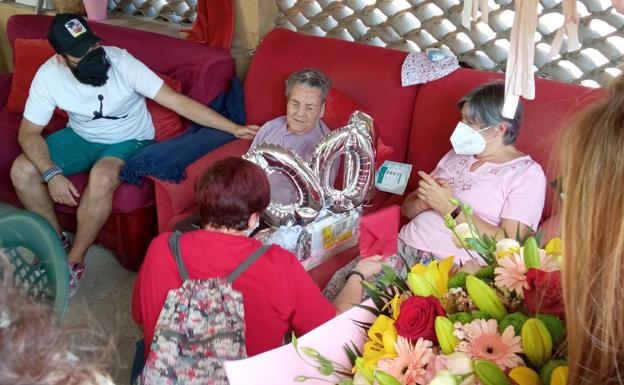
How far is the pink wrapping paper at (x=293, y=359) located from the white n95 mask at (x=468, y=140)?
1115 mm

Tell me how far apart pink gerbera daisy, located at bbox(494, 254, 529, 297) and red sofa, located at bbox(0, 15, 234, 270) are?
1.86 meters

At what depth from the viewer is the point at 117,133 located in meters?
2.55

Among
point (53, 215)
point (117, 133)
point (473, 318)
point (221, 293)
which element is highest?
point (473, 318)

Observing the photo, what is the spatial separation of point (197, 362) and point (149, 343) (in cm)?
21

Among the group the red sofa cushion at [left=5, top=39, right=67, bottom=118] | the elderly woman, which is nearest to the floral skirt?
the elderly woman

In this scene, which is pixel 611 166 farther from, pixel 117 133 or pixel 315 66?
pixel 117 133

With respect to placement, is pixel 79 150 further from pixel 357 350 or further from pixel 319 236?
pixel 357 350

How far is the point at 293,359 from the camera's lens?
0.75 meters

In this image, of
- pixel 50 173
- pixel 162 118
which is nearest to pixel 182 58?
pixel 162 118

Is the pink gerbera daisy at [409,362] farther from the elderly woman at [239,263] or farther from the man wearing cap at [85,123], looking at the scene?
the man wearing cap at [85,123]

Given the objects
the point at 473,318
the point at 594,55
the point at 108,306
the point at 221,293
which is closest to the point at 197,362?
the point at 221,293

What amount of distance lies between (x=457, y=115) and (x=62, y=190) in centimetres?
155

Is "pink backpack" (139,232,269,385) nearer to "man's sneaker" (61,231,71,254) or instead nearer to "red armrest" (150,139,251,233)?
"red armrest" (150,139,251,233)

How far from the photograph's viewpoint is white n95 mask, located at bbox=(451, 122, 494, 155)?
176cm
